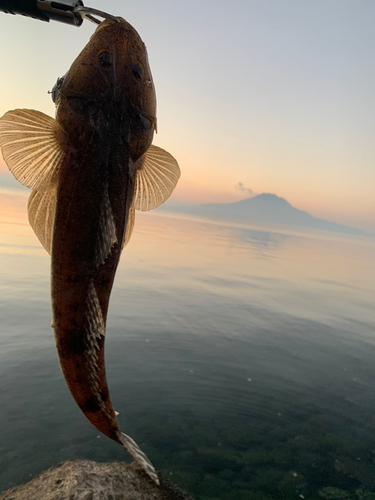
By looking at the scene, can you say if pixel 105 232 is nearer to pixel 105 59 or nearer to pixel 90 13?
pixel 105 59

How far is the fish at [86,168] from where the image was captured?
2.39 meters

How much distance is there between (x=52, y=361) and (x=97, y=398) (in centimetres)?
476

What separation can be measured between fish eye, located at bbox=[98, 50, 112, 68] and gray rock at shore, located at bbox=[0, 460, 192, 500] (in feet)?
13.2

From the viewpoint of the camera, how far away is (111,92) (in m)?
2.46

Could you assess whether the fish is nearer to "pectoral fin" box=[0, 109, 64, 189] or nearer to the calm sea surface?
"pectoral fin" box=[0, 109, 64, 189]

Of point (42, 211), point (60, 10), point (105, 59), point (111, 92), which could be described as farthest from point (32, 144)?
point (60, 10)

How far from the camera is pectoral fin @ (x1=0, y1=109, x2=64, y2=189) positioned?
8.21ft

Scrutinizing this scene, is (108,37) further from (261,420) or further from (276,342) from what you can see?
(276,342)

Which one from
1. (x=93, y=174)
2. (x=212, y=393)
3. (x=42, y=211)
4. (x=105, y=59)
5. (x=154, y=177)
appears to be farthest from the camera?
(x=212, y=393)

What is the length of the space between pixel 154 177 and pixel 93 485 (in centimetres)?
336

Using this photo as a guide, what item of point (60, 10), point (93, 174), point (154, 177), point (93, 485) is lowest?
point (93, 485)

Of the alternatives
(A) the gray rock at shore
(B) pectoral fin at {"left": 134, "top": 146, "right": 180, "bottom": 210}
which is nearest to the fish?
(B) pectoral fin at {"left": 134, "top": 146, "right": 180, "bottom": 210}

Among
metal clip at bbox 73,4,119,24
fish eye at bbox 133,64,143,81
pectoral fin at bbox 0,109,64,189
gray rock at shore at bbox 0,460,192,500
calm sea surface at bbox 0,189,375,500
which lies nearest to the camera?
metal clip at bbox 73,4,119,24

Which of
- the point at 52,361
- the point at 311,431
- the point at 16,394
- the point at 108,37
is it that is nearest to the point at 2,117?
the point at 108,37
